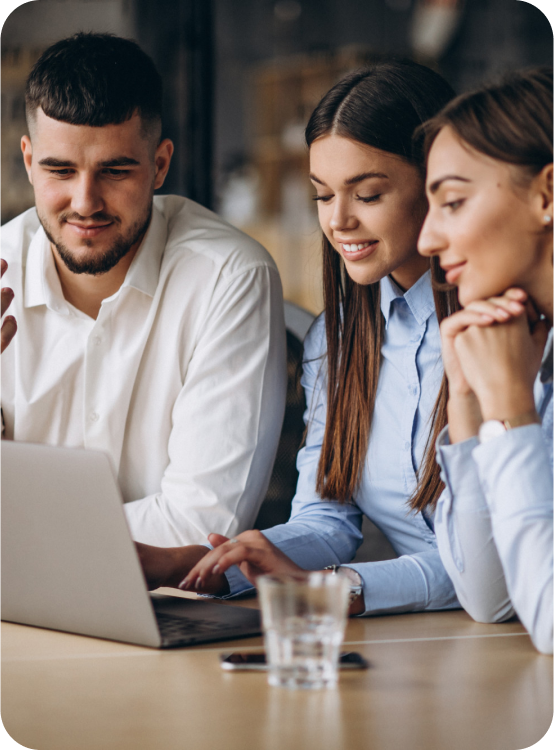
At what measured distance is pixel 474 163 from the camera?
3.36ft

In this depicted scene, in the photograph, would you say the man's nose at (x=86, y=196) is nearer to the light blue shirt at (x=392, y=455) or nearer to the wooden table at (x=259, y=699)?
the light blue shirt at (x=392, y=455)

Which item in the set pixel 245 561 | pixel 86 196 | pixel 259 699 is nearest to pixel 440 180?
pixel 245 561

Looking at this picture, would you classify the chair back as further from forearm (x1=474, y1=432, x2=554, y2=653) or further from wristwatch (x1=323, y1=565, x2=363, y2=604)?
forearm (x1=474, y1=432, x2=554, y2=653)

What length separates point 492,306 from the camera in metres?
1.03

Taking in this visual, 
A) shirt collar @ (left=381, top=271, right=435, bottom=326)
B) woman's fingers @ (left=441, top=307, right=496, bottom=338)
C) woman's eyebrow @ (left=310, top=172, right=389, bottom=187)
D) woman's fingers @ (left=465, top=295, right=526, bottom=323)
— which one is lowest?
woman's fingers @ (left=441, top=307, right=496, bottom=338)

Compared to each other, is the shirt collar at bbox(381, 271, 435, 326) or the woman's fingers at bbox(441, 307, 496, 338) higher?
the shirt collar at bbox(381, 271, 435, 326)

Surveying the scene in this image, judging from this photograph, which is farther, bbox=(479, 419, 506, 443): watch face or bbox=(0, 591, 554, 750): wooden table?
bbox=(479, 419, 506, 443): watch face

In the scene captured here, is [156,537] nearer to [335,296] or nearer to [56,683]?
[335,296]

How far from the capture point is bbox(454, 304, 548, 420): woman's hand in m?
0.97

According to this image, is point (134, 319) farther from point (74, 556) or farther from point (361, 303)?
point (74, 556)

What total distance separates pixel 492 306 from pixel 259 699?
54 centimetres

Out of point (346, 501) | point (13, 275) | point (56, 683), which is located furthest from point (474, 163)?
point (13, 275)

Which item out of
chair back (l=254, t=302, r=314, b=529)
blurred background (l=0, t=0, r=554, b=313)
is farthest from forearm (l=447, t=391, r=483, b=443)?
blurred background (l=0, t=0, r=554, b=313)

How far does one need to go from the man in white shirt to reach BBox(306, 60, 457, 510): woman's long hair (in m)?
0.16
